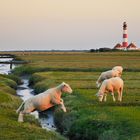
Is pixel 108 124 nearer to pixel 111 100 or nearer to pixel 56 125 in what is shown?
pixel 56 125

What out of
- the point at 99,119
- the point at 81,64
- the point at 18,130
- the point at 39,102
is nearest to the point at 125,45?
the point at 81,64

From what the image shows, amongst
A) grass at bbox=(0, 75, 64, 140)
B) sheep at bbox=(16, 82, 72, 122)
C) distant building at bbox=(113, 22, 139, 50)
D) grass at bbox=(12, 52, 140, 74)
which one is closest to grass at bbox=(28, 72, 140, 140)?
sheep at bbox=(16, 82, 72, 122)

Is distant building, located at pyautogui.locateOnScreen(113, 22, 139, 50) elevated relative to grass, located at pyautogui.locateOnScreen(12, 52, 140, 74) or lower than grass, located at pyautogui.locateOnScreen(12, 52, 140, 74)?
elevated

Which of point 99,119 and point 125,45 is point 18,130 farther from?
point 125,45

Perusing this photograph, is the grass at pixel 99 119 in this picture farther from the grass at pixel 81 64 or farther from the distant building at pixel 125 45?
the distant building at pixel 125 45

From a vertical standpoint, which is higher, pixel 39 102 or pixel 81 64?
pixel 39 102

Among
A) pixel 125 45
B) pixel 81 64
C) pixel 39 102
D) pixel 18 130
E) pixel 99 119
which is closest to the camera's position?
pixel 18 130

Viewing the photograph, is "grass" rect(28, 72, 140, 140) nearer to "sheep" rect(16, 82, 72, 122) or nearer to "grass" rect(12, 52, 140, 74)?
"sheep" rect(16, 82, 72, 122)

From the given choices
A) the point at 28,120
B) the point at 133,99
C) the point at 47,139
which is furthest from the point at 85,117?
the point at 133,99

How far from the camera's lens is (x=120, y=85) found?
25734mm

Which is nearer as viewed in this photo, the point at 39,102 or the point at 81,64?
the point at 39,102

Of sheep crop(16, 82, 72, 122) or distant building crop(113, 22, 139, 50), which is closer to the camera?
sheep crop(16, 82, 72, 122)

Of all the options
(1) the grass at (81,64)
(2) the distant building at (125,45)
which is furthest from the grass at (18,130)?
(2) the distant building at (125,45)

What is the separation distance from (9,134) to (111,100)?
413 inches
